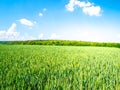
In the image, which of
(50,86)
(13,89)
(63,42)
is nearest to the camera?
(13,89)

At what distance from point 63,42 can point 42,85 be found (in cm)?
5889

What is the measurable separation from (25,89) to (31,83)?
1.31 ft

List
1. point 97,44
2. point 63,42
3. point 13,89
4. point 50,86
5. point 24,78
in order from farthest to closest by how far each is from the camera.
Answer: point 63,42
point 97,44
point 24,78
point 50,86
point 13,89

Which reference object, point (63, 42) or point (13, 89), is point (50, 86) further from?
point (63, 42)

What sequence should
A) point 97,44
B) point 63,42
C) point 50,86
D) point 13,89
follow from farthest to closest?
point 63,42
point 97,44
point 50,86
point 13,89

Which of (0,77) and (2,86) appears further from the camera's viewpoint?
(0,77)

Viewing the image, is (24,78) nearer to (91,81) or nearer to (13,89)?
(13,89)

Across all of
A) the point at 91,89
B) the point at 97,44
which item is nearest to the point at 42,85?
the point at 91,89

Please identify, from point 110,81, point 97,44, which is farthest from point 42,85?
point 97,44

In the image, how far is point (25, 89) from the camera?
4.58m

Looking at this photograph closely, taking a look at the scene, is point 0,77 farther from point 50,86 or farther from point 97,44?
point 97,44

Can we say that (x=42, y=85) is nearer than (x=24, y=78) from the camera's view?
Yes

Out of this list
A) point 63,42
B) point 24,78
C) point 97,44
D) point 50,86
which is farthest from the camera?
point 63,42

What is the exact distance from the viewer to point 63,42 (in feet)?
209
